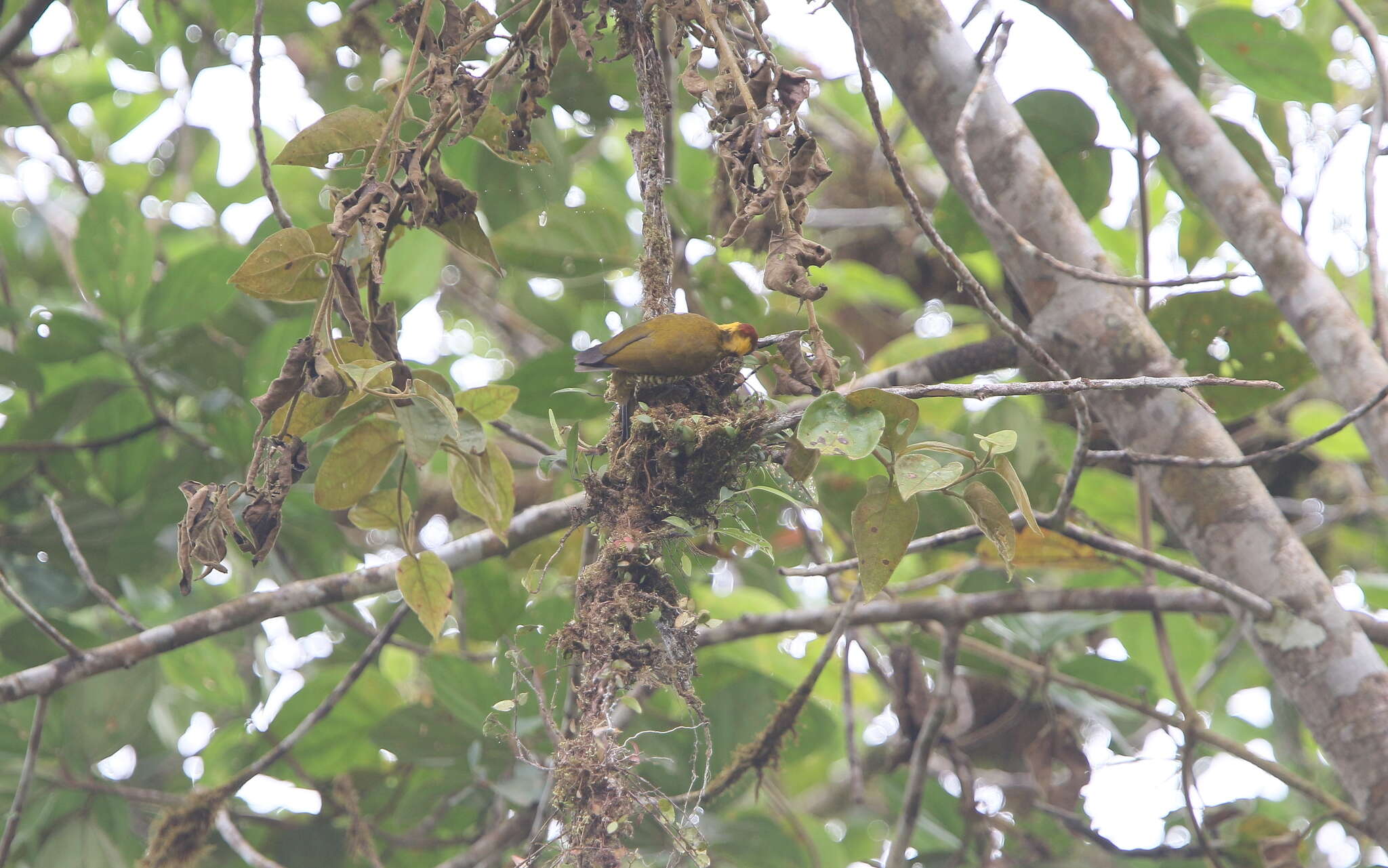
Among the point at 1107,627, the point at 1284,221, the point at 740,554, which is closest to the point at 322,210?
the point at 740,554

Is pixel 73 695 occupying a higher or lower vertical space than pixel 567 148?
lower

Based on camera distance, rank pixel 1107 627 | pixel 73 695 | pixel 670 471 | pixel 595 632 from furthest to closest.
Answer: pixel 1107 627, pixel 73 695, pixel 670 471, pixel 595 632

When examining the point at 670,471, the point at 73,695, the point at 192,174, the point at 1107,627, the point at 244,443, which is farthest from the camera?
the point at 192,174

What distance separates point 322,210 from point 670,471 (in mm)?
2370

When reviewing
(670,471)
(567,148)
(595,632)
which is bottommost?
(595,632)

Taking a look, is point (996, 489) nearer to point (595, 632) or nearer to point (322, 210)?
point (595, 632)

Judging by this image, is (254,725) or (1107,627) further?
(1107,627)

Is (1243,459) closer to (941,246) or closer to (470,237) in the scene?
(941,246)

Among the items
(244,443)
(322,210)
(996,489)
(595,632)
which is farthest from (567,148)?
(595,632)

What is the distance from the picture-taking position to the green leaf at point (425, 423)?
1252mm

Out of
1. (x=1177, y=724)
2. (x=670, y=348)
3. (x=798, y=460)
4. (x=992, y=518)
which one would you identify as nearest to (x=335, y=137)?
(x=670, y=348)

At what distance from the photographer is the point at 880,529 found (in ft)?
4.15

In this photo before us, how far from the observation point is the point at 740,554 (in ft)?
→ 8.95

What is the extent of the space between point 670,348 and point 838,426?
28 centimetres
